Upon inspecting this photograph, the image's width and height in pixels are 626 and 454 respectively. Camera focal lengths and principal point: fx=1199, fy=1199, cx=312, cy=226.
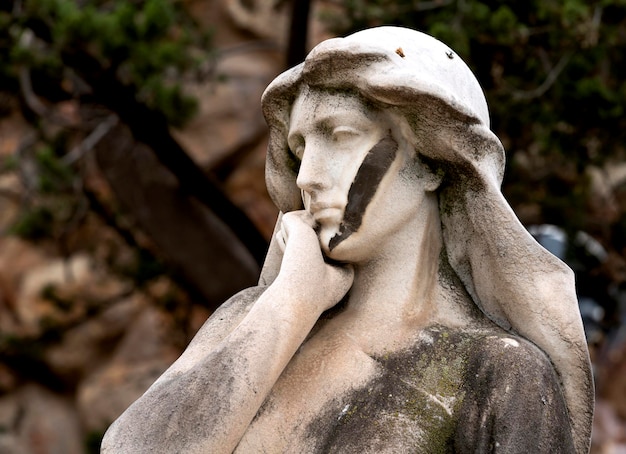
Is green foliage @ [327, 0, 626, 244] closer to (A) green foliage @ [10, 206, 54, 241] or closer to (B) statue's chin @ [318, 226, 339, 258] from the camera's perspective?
(A) green foliage @ [10, 206, 54, 241]

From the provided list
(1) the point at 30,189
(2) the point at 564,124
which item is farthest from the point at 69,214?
(2) the point at 564,124

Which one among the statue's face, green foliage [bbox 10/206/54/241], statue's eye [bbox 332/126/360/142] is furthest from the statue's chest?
green foliage [bbox 10/206/54/241]

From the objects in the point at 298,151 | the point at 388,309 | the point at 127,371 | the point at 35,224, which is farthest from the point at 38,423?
the point at 388,309

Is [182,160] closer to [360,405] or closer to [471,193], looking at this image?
[471,193]

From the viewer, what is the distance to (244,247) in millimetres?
7473

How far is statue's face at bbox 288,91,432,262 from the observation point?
9.66 ft

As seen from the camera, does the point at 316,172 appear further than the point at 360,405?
Yes

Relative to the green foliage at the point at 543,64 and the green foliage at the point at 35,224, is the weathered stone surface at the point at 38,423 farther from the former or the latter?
the green foliage at the point at 543,64

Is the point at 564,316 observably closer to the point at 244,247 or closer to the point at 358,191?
the point at 358,191

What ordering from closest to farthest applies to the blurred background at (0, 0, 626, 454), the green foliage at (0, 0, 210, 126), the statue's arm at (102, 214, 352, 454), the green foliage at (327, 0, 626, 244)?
the statue's arm at (102, 214, 352, 454) < the green foliage at (0, 0, 210, 126) < the green foliage at (327, 0, 626, 244) < the blurred background at (0, 0, 626, 454)

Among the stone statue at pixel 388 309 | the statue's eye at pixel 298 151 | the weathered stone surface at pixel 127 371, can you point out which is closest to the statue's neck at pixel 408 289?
the stone statue at pixel 388 309

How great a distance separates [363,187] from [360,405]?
53 cm

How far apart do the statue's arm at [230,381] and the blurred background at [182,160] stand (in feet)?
11.6

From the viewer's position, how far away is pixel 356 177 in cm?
295
